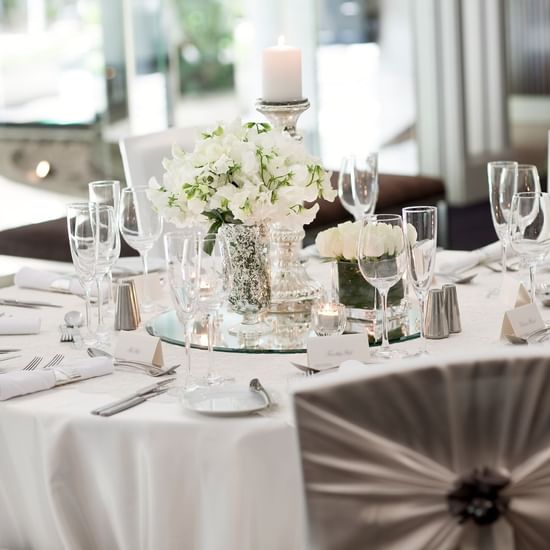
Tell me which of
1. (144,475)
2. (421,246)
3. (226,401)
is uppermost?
(421,246)

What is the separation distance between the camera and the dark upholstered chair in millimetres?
4273

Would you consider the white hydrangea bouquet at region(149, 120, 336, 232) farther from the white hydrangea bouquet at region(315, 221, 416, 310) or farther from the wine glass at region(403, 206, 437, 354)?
the wine glass at region(403, 206, 437, 354)

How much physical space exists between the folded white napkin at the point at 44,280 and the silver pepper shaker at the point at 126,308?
13.5 inches

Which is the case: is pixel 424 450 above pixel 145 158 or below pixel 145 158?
below

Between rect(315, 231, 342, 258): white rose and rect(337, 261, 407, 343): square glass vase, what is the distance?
0.08 ft

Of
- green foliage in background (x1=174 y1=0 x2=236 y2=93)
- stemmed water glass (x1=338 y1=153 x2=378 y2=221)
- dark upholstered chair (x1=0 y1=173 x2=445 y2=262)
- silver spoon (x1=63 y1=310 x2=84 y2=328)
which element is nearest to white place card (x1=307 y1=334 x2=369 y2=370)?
silver spoon (x1=63 y1=310 x2=84 y2=328)

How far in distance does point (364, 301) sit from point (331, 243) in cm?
14

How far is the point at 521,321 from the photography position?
2.04 meters

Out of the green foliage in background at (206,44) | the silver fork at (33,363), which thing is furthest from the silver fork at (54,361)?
the green foliage in background at (206,44)

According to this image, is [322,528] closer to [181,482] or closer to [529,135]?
[181,482]

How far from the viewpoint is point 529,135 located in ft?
28.9

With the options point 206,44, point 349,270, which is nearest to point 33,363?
point 349,270

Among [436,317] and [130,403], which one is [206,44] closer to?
[436,317]

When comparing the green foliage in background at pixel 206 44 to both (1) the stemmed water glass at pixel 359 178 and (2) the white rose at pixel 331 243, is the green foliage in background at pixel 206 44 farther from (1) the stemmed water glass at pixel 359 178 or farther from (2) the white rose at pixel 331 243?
(2) the white rose at pixel 331 243
